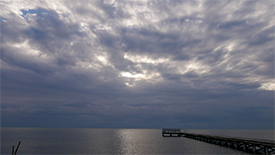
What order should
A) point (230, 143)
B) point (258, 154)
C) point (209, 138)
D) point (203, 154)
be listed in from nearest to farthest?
point (258, 154) < point (203, 154) < point (230, 143) < point (209, 138)

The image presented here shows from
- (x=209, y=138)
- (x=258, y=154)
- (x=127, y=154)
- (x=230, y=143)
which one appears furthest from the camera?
(x=209, y=138)

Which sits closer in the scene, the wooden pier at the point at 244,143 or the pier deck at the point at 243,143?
the wooden pier at the point at 244,143

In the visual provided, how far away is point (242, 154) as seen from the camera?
38594mm

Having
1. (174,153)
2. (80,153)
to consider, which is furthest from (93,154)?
(174,153)

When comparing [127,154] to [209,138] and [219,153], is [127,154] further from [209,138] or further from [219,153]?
[209,138]

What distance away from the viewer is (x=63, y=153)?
148ft

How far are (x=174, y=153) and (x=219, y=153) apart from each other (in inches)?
370

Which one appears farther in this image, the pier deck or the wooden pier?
the pier deck

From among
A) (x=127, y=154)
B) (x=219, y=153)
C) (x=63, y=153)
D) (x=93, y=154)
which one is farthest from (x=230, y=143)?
(x=63, y=153)

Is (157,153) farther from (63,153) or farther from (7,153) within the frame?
(7,153)

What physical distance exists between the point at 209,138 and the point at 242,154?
2477cm

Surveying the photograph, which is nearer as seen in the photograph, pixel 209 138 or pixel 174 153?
pixel 174 153

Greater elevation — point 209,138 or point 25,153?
point 209,138

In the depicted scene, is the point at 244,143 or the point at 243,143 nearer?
the point at 244,143
